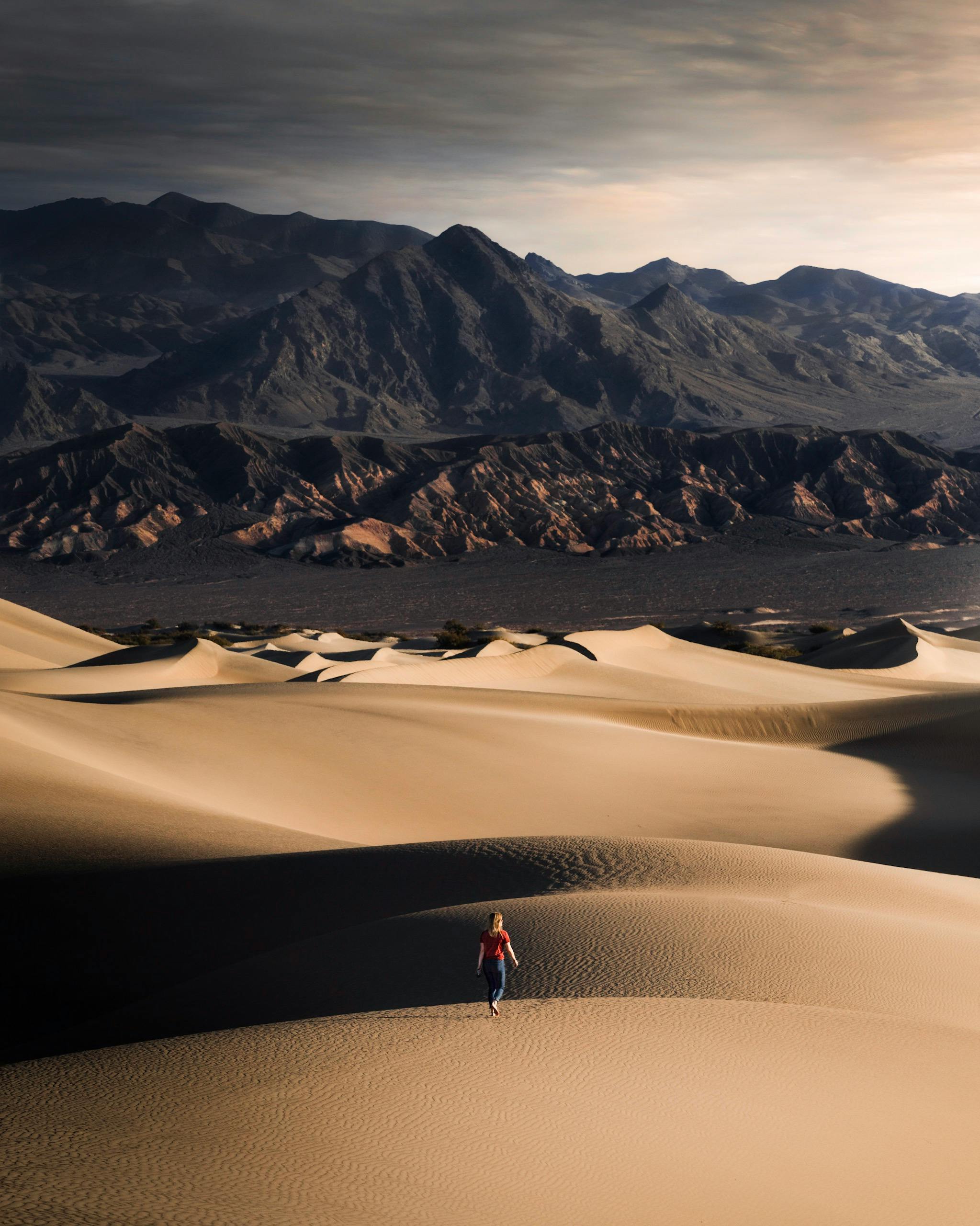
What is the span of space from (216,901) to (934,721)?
19.7m

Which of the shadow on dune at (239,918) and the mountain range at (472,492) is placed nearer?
the shadow on dune at (239,918)

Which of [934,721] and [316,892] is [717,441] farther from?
[316,892]

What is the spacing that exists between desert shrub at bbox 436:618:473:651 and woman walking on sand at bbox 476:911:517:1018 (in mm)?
48453

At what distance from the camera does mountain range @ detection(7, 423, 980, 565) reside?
14062 cm

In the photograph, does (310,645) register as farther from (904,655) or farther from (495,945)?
(495,945)

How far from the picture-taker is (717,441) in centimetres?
17138

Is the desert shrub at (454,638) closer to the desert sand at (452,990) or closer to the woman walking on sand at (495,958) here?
the desert sand at (452,990)

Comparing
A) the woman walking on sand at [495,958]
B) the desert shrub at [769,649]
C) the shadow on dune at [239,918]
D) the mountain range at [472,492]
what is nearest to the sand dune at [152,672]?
the shadow on dune at [239,918]

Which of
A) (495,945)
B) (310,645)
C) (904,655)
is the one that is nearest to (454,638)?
(310,645)

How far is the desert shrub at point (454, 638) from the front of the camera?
203ft

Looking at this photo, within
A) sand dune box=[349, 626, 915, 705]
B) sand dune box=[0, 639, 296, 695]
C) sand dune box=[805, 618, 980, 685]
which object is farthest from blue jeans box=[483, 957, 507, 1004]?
sand dune box=[805, 618, 980, 685]

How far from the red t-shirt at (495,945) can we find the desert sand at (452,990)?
1.38 ft

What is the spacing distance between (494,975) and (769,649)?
57564mm

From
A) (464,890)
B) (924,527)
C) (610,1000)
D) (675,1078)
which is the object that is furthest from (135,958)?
(924,527)
